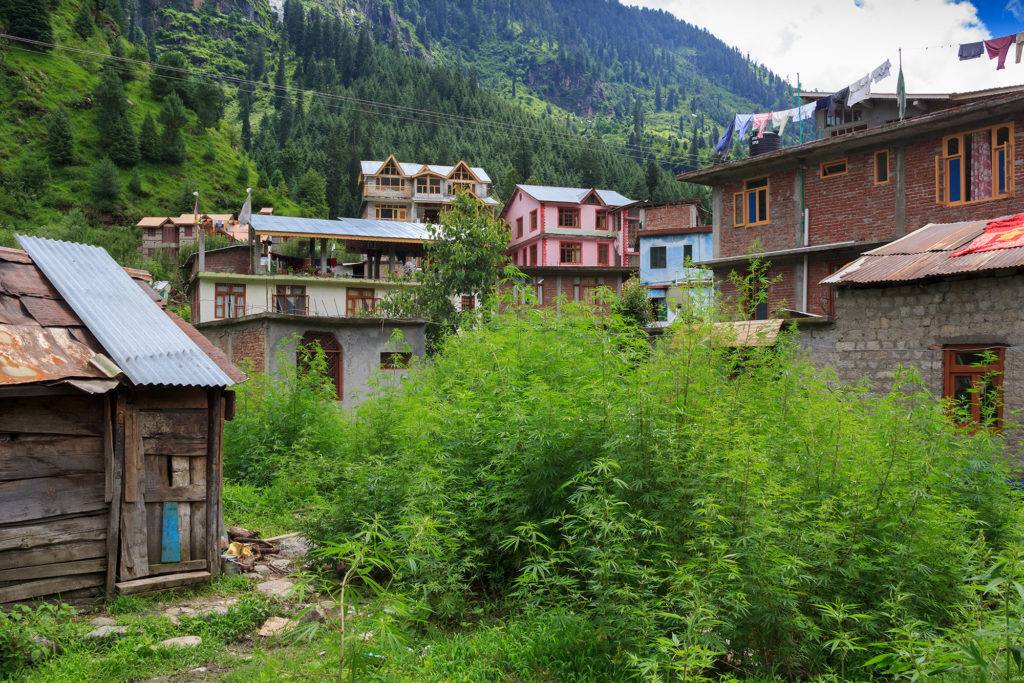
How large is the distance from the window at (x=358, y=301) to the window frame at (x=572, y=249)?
1545 centimetres

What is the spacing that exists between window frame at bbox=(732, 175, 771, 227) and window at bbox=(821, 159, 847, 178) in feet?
5.76

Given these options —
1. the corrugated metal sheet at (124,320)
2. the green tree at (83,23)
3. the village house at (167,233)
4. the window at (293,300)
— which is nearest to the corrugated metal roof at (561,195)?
the window at (293,300)

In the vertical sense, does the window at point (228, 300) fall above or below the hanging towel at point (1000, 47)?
below

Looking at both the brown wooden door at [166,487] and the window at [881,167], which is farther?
the window at [881,167]

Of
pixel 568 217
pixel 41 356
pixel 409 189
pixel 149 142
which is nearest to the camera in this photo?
pixel 41 356

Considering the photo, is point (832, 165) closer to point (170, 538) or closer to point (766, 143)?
point (766, 143)

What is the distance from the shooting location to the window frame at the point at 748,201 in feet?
70.2

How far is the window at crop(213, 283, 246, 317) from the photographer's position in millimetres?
29875

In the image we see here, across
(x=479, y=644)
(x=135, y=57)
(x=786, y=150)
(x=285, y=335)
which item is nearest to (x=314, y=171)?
(x=135, y=57)

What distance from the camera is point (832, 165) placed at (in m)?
19.9

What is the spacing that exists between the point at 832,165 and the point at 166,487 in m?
19.8

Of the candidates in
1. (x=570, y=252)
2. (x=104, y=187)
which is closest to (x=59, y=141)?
(x=104, y=187)

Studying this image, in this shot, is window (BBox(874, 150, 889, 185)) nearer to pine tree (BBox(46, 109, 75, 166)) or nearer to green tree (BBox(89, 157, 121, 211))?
green tree (BBox(89, 157, 121, 211))

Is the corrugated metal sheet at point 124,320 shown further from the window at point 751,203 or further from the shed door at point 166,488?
the window at point 751,203
